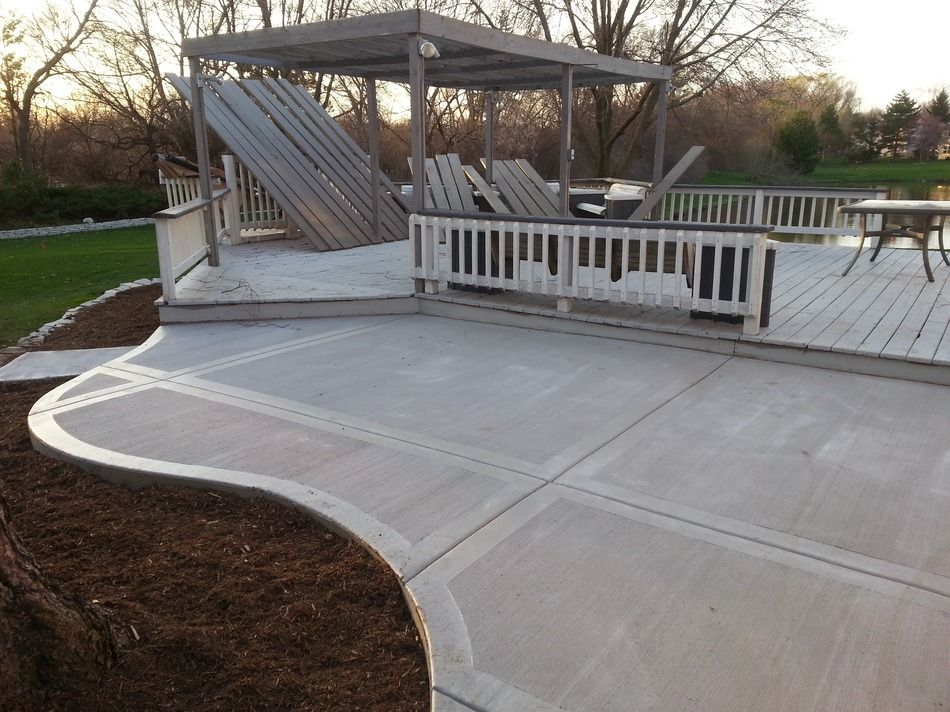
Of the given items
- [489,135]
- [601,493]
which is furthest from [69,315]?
[489,135]

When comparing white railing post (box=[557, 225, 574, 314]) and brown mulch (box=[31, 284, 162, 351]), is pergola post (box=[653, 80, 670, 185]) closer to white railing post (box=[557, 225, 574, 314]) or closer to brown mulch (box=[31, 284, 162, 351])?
white railing post (box=[557, 225, 574, 314])

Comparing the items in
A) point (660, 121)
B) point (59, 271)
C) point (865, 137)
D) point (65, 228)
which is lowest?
point (59, 271)

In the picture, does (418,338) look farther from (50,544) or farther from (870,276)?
(870,276)

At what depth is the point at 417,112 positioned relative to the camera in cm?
576

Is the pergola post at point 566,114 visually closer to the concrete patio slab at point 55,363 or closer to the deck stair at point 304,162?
the deck stair at point 304,162

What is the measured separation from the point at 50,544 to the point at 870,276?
718 centimetres

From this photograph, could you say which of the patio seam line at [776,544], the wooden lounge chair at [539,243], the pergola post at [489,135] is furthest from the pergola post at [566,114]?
the patio seam line at [776,544]

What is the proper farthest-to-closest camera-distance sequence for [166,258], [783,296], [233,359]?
[783,296] → [166,258] → [233,359]

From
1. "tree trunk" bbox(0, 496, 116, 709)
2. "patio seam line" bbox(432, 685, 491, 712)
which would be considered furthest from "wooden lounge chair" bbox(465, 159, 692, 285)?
"tree trunk" bbox(0, 496, 116, 709)

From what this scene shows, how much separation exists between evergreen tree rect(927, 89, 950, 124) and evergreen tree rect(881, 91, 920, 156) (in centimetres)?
109

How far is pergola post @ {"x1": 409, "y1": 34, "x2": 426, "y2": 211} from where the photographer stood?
5551 millimetres

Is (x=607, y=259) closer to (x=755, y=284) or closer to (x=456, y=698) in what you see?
(x=755, y=284)

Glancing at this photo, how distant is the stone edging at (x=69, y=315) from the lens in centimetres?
567

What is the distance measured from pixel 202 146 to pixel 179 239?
1386mm
